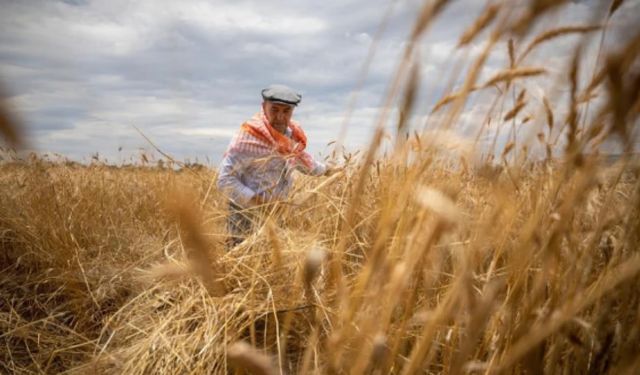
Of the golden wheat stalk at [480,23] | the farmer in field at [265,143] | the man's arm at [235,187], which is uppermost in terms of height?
the golden wheat stalk at [480,23]

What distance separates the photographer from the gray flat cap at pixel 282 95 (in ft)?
9.14

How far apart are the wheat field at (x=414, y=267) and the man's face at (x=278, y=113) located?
105cm

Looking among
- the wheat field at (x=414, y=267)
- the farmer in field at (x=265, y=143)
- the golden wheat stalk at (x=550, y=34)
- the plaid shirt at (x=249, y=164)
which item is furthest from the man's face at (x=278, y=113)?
the golden wheat stalk at (x=550, y=34)

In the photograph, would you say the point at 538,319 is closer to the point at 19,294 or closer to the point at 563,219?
the point at 563,219

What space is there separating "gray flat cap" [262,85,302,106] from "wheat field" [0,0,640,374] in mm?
992

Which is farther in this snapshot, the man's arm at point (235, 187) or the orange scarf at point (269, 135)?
the orange scarf at point (269, 135)

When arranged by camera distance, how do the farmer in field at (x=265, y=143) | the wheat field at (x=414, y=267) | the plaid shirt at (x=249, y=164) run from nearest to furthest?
the wheat field at (x=414, y=267)
the plaid shirt at (x=249, y=164)
the farmer in field at (x=265, y=143)

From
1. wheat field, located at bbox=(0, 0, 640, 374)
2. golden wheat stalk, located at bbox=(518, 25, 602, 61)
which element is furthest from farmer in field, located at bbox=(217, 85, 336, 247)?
golden wheat stalk, located at bbox=(518, 25, 602, 61)

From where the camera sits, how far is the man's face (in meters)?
2.85

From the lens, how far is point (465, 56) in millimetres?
649

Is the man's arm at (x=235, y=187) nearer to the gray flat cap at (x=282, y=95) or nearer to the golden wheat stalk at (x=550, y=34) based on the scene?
the gray flat cap at (x=282, y=95)

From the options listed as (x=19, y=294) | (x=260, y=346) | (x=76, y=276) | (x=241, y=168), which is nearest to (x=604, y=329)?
(x=260, y=346)

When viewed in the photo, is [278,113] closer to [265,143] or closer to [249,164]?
[265,143]

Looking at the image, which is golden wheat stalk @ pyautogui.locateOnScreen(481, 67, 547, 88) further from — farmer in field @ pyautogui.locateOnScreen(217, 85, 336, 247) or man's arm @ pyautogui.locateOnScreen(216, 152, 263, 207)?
farmer in field @ pyautogui.locateOnScreen(217, 85, 336, 247)
